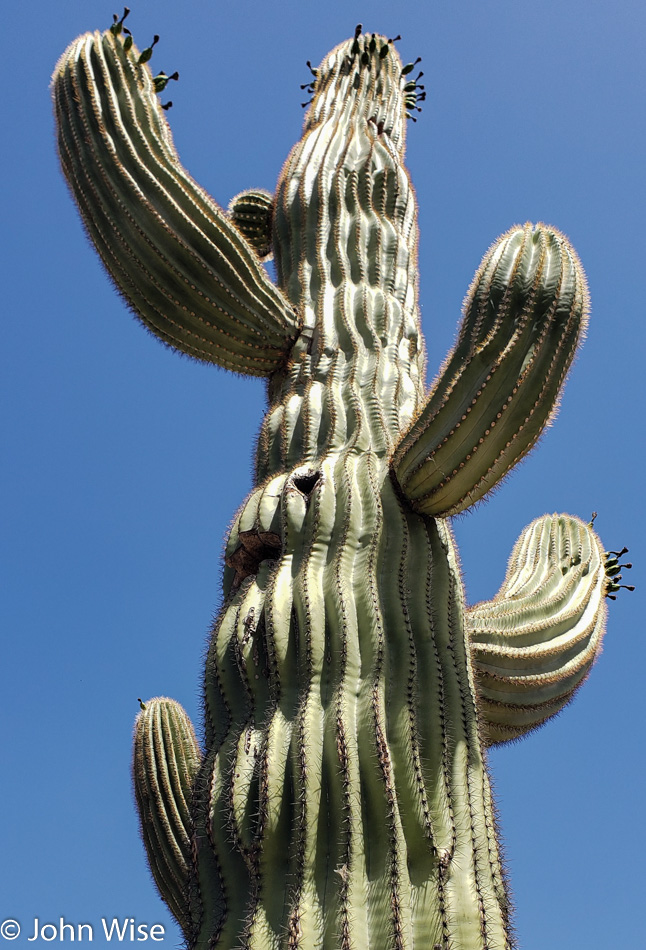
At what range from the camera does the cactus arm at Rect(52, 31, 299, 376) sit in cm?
412

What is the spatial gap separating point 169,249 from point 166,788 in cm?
250

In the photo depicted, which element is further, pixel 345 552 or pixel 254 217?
pixel 254 217

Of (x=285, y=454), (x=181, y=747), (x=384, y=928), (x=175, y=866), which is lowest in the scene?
(x=384, y=928)

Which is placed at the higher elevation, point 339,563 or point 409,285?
point 409,285

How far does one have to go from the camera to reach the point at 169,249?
4109 mm

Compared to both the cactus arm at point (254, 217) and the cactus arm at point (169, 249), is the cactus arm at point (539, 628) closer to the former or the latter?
the cactus arm at point (169, 249)

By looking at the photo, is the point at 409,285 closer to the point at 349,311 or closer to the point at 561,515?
the point at 349,311

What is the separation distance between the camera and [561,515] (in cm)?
516

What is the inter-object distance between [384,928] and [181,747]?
7.70ft

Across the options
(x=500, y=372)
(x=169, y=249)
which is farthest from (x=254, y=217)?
(x=500, y=372)

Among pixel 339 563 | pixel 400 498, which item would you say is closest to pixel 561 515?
pixel 400 498

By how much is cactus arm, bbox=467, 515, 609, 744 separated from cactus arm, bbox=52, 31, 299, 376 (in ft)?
5.02

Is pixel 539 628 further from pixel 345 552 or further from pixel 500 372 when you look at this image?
pixel 500 372

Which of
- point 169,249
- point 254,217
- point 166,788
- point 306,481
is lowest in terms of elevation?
point 166,788
